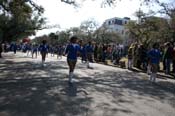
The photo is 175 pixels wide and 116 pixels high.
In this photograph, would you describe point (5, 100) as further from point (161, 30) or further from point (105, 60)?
point (161, 30)

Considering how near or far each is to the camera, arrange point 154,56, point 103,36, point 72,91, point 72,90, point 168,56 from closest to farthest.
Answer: point 72,91 < point 72,90 < point 154,56 < point 168,56 < point 103,36

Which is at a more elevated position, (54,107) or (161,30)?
(161,30)

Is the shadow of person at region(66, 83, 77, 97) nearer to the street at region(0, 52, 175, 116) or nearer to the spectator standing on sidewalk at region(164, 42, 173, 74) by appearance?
the street at region(0, 52, 175, 116)

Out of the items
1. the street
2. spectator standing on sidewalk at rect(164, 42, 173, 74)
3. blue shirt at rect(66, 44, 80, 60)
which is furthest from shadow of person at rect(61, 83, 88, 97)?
spectator standing on sidewalk at rect(164, 42, 173, 74)

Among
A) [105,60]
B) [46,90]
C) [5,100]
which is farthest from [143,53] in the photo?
[5,100]

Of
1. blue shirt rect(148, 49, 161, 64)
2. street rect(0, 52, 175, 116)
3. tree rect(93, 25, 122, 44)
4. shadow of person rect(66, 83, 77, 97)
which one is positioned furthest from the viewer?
tree rect(93, 25, 122, 44)

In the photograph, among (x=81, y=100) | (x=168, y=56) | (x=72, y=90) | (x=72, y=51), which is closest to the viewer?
(x=81, y=100)

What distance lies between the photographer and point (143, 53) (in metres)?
28.4

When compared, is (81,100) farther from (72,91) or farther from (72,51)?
(72,51)

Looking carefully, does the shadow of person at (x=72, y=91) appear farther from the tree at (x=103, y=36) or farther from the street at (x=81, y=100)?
the tree at (x=103, y=36)

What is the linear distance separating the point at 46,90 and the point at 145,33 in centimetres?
4556

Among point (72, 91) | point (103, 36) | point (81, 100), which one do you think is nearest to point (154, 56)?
point (72, 91)

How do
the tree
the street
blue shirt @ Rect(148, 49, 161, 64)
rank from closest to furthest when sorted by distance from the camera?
the street
blue shirt @ Rect(148, 49, 161, 64)
the tree

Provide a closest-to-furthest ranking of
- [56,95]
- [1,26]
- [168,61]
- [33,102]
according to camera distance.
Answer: [33,102] < [56,95] < [168,61] < [1,26]
